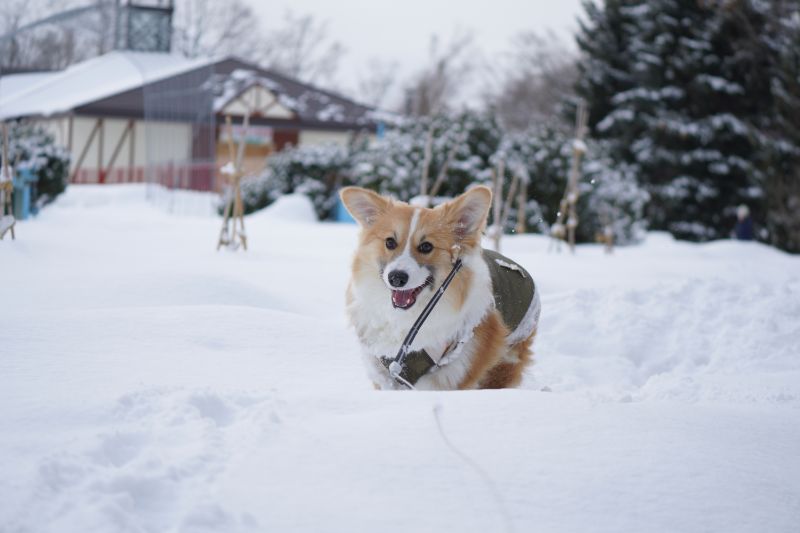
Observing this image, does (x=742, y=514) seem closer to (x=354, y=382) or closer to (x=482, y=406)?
(x=482, y=406)

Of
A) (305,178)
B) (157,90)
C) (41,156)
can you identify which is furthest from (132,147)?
(41,156)

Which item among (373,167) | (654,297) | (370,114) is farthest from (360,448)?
(370,114)

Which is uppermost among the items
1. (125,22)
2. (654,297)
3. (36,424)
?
(125,22)

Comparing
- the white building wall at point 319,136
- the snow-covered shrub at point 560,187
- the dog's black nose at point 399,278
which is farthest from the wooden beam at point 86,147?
the dog's black nose at point 399,278

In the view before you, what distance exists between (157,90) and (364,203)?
17.4 m

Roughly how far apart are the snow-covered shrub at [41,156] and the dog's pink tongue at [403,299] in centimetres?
864

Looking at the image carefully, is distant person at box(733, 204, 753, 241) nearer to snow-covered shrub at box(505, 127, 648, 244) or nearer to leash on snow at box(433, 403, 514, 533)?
snow-covered shrub at box(505, 127, 648, 244)

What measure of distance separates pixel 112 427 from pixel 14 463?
34cm

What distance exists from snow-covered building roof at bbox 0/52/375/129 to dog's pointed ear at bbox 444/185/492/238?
4.96 m

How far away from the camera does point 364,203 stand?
3.53m

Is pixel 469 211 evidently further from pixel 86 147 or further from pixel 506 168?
pixel 86 147

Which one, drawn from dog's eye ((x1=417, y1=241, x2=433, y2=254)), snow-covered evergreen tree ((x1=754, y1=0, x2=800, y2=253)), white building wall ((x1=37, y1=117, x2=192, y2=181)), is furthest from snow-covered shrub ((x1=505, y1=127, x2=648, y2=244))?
white building wall ((x1=37, y1=117, x2=192, y2=181))

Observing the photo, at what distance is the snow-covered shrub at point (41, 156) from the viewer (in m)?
10.6

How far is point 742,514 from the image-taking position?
1871 mm
